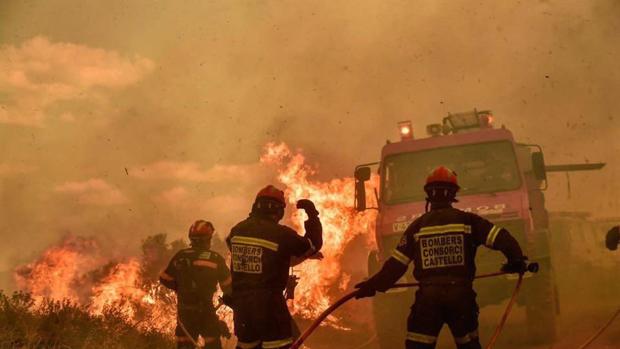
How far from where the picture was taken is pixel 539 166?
30.3 feet

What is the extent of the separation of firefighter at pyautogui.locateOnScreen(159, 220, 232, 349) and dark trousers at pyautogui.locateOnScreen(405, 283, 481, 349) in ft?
10.00

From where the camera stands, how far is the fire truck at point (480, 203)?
28.1ft

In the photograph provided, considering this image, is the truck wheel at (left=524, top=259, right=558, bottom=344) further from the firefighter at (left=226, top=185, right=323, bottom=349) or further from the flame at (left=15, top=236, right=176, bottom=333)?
the flame at (left=15, top=236, right=176, bottom=333)

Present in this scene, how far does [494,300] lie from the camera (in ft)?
28.2

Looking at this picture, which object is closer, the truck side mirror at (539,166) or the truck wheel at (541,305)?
the truck wheel at (541,305)

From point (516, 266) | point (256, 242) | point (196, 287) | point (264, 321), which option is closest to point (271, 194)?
point (256, 242)

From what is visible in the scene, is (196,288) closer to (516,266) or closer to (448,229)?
(448,229)

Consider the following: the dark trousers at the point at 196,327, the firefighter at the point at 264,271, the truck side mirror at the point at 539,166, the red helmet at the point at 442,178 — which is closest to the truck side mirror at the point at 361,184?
the truck side mirror at the point at 539,166

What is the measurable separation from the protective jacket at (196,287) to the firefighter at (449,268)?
109 inches

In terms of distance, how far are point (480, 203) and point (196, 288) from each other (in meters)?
4.60

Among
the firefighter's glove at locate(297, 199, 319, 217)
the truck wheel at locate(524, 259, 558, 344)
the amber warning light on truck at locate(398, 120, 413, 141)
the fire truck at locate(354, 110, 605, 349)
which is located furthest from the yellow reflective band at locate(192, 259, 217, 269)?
the truck wheel at locate(524, 259, 558, 344)

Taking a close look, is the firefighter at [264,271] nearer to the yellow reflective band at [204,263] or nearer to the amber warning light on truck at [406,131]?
the yellow reflective band at [204,263]

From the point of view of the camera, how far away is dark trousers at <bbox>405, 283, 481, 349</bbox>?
14.5 feet

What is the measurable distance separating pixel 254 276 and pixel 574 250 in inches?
706
